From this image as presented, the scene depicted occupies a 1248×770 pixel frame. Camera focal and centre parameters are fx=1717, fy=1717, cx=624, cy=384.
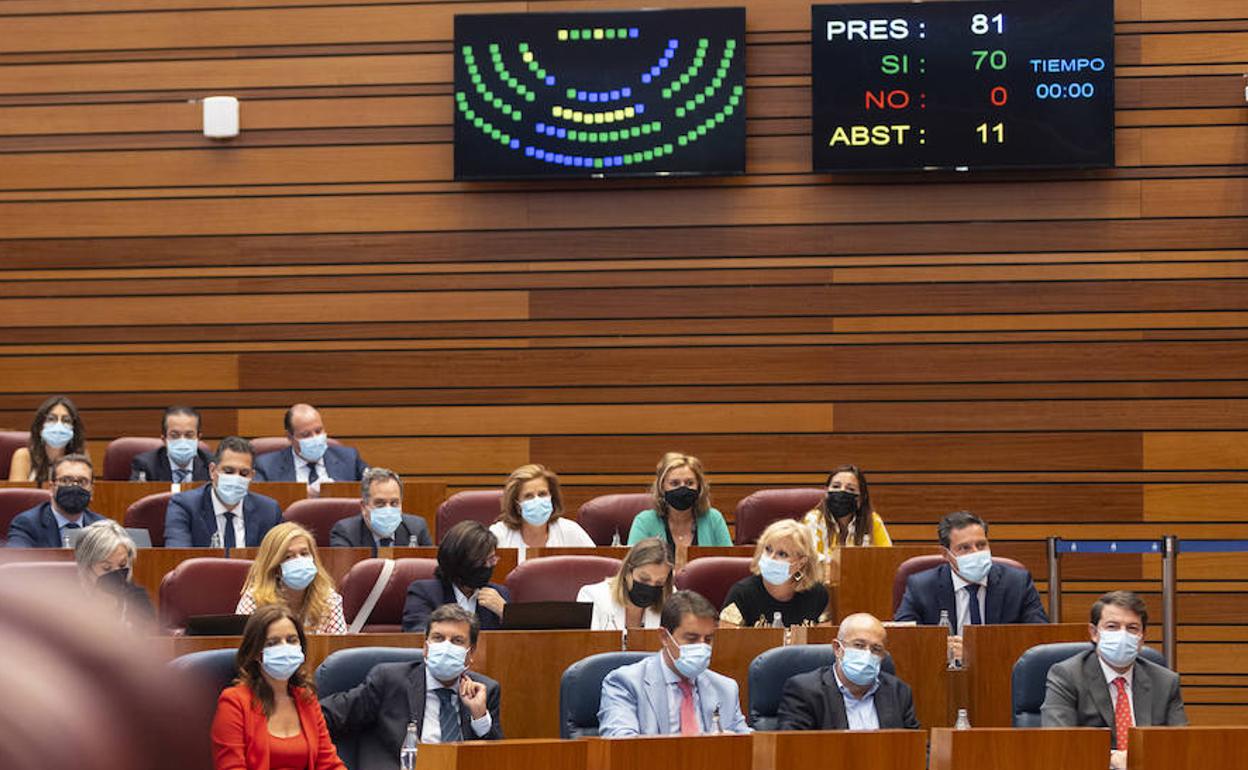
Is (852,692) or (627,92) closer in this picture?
(852,692)

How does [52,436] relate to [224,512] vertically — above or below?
above

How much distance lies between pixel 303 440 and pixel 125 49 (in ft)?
8.12

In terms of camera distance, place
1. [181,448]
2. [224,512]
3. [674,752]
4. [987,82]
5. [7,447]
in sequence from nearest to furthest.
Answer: [674,752] → [224,512] → [181,448] → [987,82] → [7,447]

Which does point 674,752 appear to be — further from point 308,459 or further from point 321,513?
point 308,459

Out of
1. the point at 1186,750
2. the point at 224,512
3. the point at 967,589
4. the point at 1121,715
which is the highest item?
the point at 224,512

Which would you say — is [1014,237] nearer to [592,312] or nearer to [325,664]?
[592,312]

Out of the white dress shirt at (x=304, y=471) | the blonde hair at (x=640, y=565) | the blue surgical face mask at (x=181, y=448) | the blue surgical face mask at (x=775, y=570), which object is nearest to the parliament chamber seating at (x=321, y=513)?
the white dress shirt at (x=304, y=471)

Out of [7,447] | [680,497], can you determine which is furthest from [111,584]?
[7,447]

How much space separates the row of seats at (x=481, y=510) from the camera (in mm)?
6957

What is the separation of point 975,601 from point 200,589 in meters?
2.69

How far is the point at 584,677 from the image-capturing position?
15.7 feet

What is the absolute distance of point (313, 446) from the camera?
7789mm

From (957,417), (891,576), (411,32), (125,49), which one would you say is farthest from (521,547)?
(125,49)

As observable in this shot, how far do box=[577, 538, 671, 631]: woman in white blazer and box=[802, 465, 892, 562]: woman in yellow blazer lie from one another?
1.47 meters
